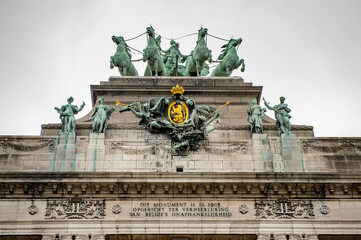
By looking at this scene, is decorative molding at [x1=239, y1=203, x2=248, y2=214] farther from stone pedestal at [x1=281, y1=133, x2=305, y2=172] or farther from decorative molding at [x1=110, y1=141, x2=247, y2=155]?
decorative molding at [x1=110, y1=141, x2=247, y2=155]

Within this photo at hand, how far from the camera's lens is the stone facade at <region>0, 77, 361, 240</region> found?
24.9 meters

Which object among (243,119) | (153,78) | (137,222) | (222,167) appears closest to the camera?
(137,222)

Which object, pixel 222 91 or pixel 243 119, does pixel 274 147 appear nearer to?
pixel 243 119

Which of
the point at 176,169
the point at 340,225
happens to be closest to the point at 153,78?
the point at 176,169

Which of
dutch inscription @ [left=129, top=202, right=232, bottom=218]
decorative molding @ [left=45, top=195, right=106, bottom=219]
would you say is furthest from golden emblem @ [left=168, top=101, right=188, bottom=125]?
decorative molding @ [left=45, top=195, right=106, bottom=219]

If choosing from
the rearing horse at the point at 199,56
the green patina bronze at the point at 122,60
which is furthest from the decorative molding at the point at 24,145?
the rearing horse at the point at 199,56

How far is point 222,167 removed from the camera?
26609mm

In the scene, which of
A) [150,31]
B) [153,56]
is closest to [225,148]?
[153,56]

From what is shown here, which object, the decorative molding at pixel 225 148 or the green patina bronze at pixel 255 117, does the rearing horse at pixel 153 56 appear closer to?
the green patina bronze at pixel 255 117

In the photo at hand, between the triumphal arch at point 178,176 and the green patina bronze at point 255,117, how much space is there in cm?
5

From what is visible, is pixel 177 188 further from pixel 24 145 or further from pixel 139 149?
pixel 24 145

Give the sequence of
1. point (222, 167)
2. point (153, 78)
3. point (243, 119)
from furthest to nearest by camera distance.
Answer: point (153, 78) → point (243, 119) → point (222, 167)

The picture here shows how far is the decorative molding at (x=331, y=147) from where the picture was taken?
27250 millimetres

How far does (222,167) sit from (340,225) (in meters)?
5.10
